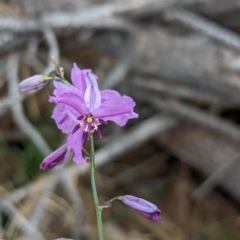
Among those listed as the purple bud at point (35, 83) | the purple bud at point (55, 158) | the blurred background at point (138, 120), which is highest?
the purple bud at point (35, 83)

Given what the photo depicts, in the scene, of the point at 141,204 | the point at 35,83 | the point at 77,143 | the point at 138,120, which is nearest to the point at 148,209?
the point at 141,204

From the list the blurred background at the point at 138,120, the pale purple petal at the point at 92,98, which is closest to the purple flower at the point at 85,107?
the pale purple petal at the point at 92,98

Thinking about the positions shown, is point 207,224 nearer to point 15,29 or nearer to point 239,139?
point 239,139

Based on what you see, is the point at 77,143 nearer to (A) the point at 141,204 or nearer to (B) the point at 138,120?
(A) the point at 141,204

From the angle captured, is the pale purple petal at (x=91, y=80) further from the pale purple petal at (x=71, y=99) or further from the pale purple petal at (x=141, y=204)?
the pale purple petal at (x=141, y=204)

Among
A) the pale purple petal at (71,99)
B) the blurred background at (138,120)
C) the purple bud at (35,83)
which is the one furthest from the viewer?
the blurred background at (138,120)

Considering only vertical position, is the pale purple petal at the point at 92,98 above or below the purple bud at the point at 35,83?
above
